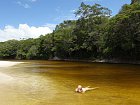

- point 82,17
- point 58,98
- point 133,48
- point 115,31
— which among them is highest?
Result: point 82,17

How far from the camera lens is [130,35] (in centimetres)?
5788

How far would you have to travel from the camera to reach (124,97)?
18.2 m

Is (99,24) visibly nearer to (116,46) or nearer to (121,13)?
(116,46)

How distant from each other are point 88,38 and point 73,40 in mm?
8247

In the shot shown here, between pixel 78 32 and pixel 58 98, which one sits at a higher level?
pixel 78 32

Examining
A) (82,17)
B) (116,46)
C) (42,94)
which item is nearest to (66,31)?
(82,17)

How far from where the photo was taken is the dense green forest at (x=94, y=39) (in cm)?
5741

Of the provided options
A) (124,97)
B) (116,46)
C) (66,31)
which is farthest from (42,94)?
(66,31)

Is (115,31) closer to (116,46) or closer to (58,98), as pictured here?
(116,46)

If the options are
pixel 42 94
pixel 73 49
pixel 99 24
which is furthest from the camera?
pixel 73 49

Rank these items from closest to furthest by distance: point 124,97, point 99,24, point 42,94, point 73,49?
point 124,97 → point 42,94 → point 99,24 → point 73,49

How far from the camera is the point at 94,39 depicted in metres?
78.3

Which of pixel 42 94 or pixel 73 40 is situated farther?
pixel 73 40

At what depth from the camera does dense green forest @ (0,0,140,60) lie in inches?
2260
